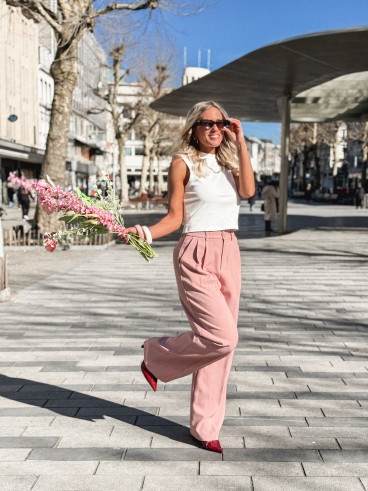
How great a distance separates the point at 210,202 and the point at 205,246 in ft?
0.83

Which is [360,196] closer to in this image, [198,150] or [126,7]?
[126,7]

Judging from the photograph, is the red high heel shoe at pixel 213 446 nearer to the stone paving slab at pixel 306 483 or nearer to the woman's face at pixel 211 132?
the stone paving slab at pixel 306 483

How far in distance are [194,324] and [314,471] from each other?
960 millimetres

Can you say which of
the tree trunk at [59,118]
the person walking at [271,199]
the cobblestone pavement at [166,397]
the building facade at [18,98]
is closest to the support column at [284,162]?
the person walking at [271,199]

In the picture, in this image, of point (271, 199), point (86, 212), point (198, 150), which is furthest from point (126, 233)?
point (271, 199)

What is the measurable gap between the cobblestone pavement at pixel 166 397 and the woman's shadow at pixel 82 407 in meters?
0.01

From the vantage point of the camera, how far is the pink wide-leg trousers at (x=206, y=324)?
3.58 metres

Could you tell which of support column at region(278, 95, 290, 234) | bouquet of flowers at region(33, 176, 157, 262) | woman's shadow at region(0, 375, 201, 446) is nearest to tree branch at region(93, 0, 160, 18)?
support column at region(278, 95, 290, 234)

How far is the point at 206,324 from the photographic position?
3.58m

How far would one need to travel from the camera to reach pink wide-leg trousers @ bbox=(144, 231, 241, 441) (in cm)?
358

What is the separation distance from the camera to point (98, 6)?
55.0 ft

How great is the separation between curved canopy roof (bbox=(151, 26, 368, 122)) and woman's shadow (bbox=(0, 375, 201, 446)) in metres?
10.9

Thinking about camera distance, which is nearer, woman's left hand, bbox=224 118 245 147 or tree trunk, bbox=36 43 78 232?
woman's left hand, bbox=224 118 245 147

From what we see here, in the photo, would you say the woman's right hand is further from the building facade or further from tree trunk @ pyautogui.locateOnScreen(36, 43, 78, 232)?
the building facade
